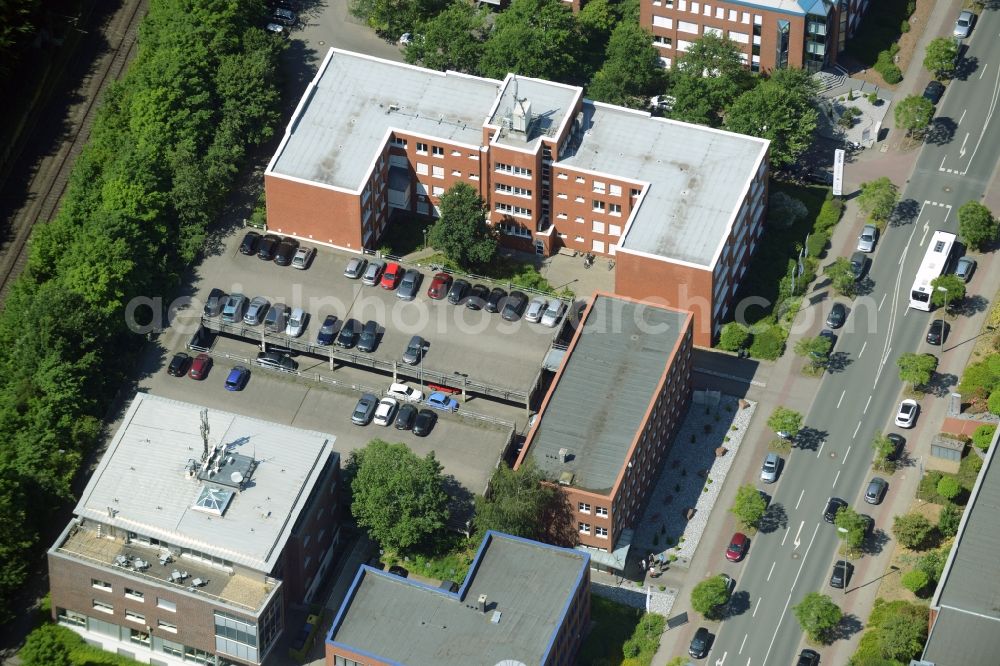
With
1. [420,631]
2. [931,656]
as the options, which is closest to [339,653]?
[420,631]

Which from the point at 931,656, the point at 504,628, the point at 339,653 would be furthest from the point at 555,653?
the point at 931,656

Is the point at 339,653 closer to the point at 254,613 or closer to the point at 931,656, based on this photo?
the point at 254,613

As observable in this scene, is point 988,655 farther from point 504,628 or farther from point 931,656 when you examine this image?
point 504,628

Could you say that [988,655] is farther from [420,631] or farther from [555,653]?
[420,631]

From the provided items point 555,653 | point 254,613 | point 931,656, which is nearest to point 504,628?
point 555,653

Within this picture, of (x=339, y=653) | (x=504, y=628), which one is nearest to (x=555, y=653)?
(x=504, y=628)

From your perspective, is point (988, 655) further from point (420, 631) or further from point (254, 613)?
point (254, 613)
